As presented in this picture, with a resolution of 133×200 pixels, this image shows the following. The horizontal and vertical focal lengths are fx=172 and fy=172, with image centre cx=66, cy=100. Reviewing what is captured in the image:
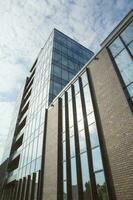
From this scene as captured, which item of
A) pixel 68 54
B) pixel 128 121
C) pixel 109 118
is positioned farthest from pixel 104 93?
pixel 68 54

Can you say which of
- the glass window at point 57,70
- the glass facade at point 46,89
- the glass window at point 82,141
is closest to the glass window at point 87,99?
the glass window at point 82,141

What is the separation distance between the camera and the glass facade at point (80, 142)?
946 cm

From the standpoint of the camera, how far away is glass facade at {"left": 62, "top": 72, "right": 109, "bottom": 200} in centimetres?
946

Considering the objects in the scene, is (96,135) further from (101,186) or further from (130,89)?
(130,89)

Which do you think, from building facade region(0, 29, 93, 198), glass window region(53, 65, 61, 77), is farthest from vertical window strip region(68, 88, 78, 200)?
glass window region(53, 65, 61, 77)

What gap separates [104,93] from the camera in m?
10.4

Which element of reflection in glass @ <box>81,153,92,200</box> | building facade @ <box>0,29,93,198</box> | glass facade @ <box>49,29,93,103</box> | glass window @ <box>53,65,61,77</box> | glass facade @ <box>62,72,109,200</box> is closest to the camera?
glass facade @ <box>62,72,109,200</box>

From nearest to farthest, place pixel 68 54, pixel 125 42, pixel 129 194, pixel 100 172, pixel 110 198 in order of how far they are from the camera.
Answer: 1. pixel 129 194
2. pixel 110 198
3. pixel 100 172
4. pixel 125 42
5. pixel 68 54

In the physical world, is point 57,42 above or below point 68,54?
above

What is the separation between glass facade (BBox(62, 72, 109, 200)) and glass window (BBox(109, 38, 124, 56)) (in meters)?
2.97

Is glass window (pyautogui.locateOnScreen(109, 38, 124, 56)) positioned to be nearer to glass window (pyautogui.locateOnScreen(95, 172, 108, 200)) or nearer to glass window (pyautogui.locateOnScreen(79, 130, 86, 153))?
glass window (pyautogui.locateOnScreen(79, 130, 86, 153))

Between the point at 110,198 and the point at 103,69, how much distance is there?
736 cm

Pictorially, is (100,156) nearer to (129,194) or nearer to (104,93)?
(129,194)

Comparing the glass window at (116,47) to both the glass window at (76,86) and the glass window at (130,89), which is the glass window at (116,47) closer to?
the glass window at (130,89)
